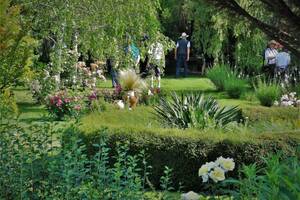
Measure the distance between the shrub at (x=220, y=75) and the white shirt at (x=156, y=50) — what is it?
13.2 ft

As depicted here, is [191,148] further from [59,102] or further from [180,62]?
[180,62]

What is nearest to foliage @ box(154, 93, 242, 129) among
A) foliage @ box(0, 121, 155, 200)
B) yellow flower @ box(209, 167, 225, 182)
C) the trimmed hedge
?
the trimmed hedge

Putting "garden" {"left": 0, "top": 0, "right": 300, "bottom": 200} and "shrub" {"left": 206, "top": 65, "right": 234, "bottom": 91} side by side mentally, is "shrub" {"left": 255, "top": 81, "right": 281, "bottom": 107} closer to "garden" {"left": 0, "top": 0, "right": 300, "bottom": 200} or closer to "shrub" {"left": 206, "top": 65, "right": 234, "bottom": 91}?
"garden" {"left": 0, "top": 0, "right": 300, "bottom": 200}

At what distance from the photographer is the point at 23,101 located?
1652cm

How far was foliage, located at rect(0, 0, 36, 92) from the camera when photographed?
9766mm

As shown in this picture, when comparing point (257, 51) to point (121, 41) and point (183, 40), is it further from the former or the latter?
point (121, 41)

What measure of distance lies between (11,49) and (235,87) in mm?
9573

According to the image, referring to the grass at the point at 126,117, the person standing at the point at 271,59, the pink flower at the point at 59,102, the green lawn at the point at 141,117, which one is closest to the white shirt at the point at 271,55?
the person standing at the point at 271,59

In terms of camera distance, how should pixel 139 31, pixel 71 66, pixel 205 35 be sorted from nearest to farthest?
pixel 139 31
pixel 71 66
pixel 205 35

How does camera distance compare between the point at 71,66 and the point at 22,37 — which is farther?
the point at 71,66

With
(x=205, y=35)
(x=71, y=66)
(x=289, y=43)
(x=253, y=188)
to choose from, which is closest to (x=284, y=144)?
(x=289, y=43)

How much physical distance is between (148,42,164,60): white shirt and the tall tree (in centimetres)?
1041

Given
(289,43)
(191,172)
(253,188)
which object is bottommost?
(191,172)

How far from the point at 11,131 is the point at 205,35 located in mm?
22265
